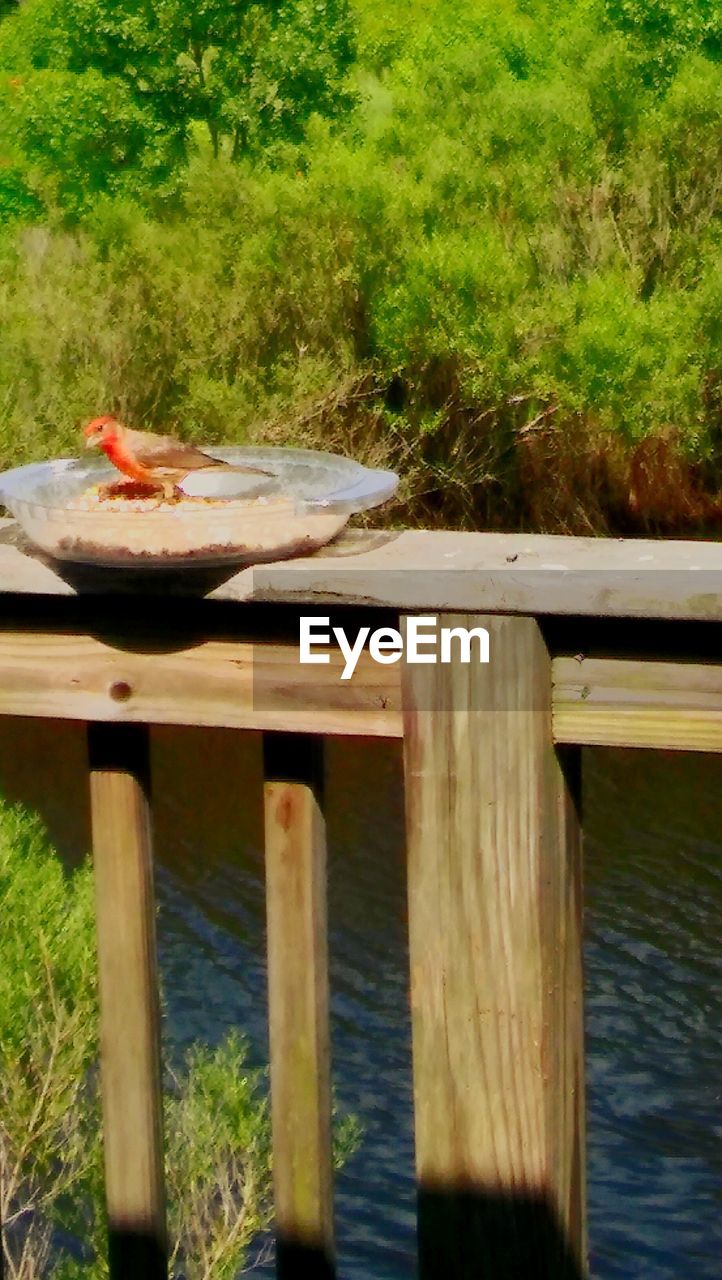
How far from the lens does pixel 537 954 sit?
4.23 feet

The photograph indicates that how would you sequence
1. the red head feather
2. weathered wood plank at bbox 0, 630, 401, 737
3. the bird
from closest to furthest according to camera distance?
weathered wood plank at bbox 0, 630, 401, 737, the bird, the red head feather

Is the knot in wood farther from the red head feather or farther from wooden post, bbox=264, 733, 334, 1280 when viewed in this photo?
the red head feather

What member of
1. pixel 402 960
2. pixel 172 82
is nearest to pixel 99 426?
pixel 402 960

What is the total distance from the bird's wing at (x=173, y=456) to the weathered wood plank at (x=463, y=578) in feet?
0.65

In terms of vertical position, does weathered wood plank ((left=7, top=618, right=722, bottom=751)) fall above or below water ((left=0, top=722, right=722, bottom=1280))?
above

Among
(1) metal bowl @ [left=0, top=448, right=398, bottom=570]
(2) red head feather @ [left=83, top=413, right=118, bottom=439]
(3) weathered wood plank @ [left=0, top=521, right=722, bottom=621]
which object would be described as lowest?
(2) red head feather @ [left=83, top=413, right=118, bottom=439]

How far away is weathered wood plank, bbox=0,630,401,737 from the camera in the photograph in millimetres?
1323

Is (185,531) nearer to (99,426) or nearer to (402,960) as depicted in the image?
(99,426)

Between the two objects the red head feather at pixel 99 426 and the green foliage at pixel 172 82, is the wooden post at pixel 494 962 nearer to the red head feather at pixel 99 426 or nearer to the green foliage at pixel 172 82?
the red head feather at pixel 99 426

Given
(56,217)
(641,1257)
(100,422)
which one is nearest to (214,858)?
(641,1257)

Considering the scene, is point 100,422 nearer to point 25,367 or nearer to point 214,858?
point 214,858

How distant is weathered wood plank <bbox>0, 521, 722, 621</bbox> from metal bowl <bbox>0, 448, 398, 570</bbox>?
0.8 inches

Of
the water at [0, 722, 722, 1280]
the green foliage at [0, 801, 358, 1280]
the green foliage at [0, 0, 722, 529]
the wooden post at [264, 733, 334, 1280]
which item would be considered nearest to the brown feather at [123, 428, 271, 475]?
the wooden post at [264, 733, 334, 1280]

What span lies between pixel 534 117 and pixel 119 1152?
16.5 meters
